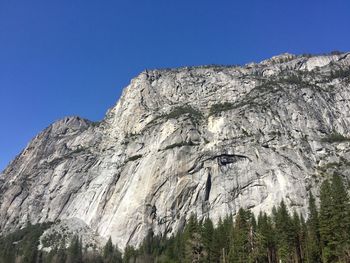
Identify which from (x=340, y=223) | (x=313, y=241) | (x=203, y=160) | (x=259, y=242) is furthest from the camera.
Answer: (x=203, y=160)

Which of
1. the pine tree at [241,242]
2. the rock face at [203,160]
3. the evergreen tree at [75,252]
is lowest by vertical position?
the pine tree at [241,242]

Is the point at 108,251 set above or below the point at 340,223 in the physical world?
above

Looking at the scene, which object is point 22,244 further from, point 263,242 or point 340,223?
point 340,223

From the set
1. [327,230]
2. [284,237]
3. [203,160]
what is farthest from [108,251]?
[327,230]

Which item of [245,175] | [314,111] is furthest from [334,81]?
[245,175]

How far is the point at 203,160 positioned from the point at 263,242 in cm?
7081

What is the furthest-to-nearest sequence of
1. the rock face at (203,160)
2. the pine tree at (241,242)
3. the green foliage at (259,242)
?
the rock face at (203,160) < the pine tree at (241,242) < the green foliage at (259,242)

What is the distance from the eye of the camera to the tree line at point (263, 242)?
66.8 metres

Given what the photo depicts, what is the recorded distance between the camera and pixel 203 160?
486 ft

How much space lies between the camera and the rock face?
137m

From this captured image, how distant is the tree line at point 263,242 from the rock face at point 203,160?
59.5ft

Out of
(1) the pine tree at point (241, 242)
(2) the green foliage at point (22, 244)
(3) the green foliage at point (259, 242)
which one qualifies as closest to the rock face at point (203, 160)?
(2) the green foliage at point (22, 244)

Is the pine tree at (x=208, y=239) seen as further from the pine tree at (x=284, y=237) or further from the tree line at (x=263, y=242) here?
the pine tree at (x=284, y=237)

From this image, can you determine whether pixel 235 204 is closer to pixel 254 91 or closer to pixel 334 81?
pixel 254 91
